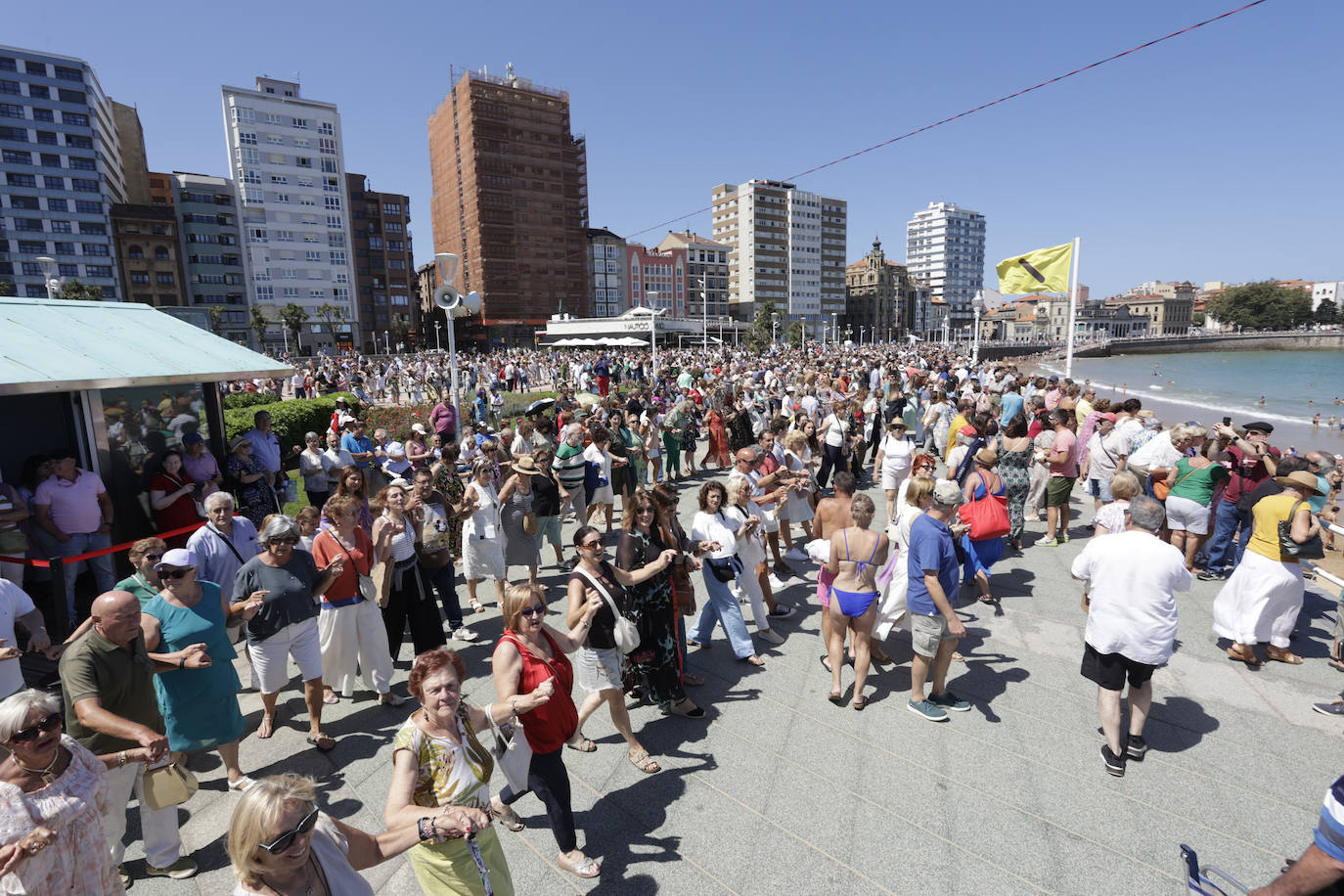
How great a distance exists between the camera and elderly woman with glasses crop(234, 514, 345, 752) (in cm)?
390

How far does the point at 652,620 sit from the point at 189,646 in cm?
257

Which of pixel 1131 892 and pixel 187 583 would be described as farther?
pixel 187 583

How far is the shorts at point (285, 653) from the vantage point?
401 cm

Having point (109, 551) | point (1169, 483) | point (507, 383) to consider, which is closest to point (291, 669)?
point (109, 551)

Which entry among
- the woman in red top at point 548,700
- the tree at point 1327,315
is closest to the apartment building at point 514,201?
the woman in red top at point 548,700

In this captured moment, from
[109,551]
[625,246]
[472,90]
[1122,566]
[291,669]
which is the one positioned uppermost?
[472,90]

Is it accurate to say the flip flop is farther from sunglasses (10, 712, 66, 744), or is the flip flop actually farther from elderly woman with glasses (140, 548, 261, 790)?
sunglasses (10, 712, 66, 744)

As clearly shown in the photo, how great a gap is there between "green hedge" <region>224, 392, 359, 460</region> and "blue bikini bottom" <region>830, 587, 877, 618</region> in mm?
11874

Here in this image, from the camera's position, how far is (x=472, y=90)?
7644 centimetres

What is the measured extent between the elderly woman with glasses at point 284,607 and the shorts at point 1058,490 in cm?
772

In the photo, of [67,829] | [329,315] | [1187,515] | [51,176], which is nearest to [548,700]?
[67,829]

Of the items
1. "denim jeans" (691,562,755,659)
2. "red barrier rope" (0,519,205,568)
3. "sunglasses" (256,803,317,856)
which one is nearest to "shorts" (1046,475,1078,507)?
Answer: "denim jeans" (691,562,755,659)

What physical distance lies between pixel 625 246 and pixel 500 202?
2230 centimetres

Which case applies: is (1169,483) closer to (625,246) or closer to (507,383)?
(507,383)
